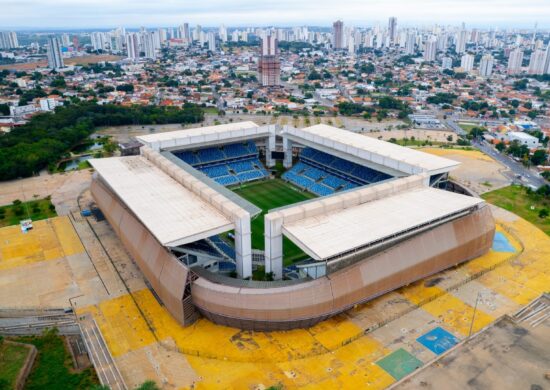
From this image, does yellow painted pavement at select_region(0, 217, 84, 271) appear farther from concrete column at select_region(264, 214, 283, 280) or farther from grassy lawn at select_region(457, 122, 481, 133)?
grassy lawn at select_region(457, 122, 481, 133)

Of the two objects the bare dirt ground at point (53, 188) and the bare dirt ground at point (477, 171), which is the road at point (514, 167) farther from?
the bare dirt ground at point (53, 188)

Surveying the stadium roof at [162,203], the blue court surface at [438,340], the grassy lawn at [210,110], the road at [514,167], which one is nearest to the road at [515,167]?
the road at [514,167]

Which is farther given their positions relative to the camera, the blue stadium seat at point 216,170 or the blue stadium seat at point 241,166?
the blue stadium seat at point 241,166

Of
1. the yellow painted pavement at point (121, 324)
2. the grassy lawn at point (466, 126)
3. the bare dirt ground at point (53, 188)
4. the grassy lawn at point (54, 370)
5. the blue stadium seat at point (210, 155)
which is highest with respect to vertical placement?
the blue stadium seat at point (210, 155)

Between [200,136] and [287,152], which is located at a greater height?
[200,136]

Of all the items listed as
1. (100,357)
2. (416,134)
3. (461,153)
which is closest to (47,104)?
(416,134)

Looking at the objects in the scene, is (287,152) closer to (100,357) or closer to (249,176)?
(249,176)
